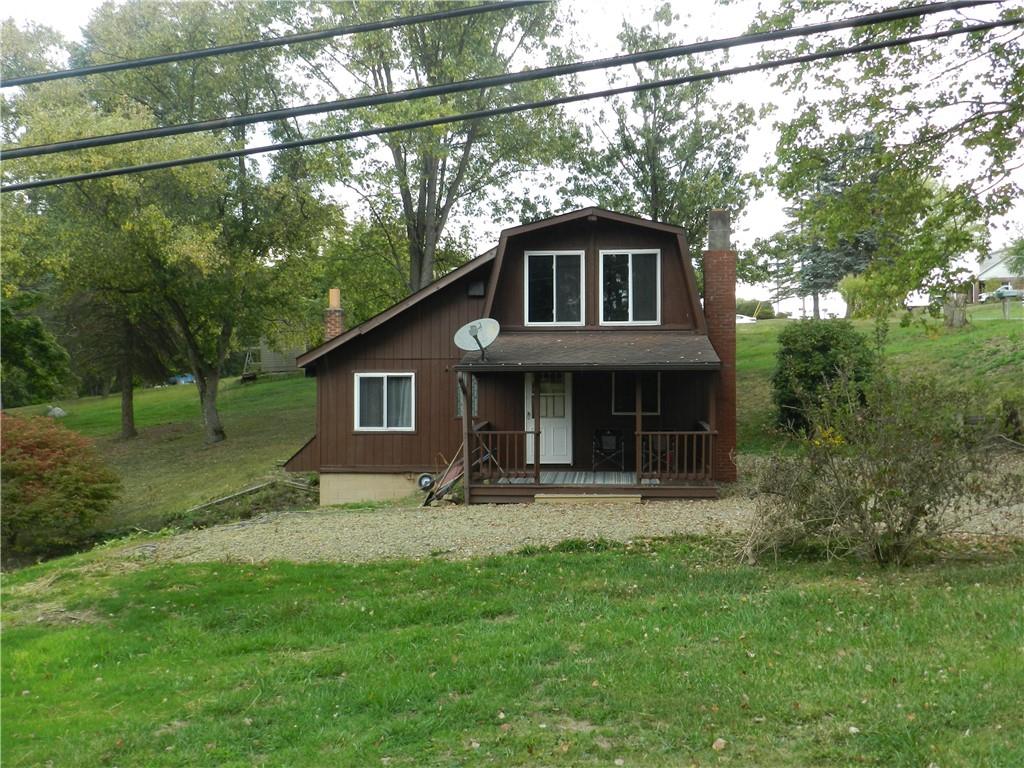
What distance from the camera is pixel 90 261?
24.2 m

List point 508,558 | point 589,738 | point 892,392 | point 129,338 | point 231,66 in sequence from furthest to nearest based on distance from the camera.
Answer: point 129,338
point 231,66
point 508,558
point 892,392
point 589,738

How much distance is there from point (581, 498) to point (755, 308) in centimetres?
4187

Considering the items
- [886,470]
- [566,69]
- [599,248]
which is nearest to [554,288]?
[599,248]

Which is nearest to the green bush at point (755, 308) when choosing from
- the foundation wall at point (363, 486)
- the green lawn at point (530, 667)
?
the foundation wall at point (363, 486)

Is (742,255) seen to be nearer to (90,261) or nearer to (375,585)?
(90,261)

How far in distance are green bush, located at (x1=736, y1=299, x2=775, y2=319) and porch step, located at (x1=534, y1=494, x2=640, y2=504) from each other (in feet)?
127

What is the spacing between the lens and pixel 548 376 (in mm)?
16688

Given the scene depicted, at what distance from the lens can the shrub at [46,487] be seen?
584 inches

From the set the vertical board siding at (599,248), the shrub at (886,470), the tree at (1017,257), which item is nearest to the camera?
the shrub at (886,470)

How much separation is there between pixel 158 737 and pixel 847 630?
496cm

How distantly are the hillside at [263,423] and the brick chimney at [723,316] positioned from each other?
142 inches

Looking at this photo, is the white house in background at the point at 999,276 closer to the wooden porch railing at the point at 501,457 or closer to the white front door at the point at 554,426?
the white front door at the point at 554,426

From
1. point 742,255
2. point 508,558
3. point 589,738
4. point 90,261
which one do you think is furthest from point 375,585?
point 742,255

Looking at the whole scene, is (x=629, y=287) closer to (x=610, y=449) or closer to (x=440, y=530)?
(x=610, y=449)
